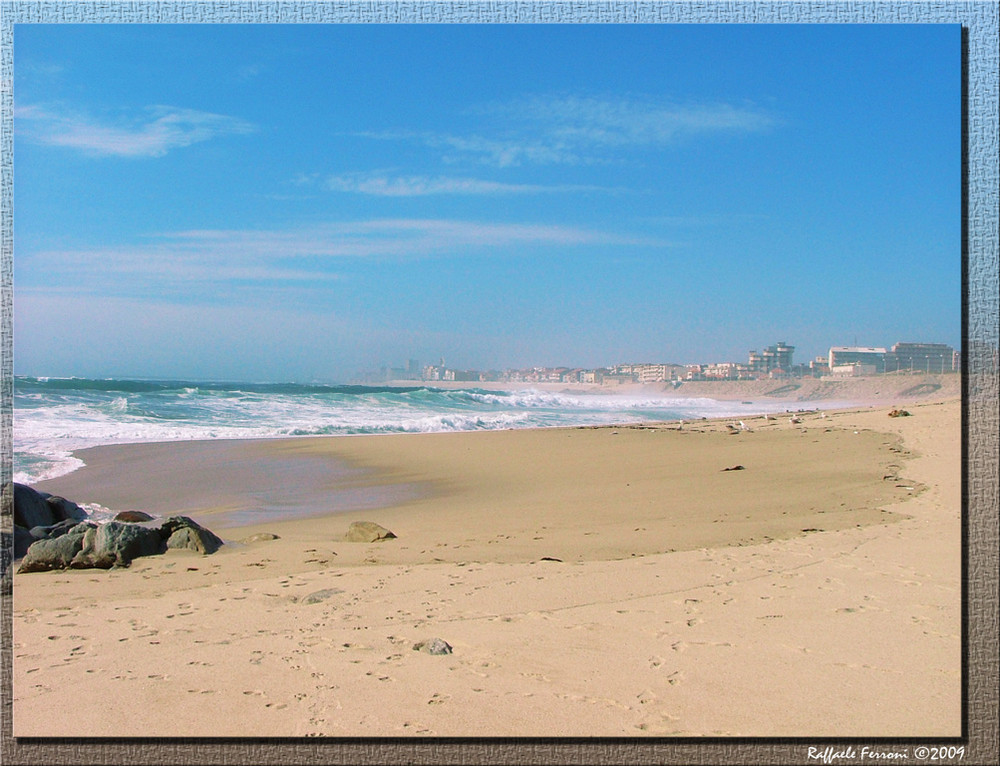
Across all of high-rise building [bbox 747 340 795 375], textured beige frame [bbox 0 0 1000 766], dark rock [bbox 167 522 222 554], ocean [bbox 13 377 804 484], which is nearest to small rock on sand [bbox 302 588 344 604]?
textured beige frame [bbox 0 0 1000 766]

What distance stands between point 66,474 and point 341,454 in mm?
5000

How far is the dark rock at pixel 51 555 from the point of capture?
16.1 ft

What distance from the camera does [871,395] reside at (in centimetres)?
3444

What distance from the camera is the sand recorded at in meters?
2.27

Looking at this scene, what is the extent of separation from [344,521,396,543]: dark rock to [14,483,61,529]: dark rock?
2804 millimetres

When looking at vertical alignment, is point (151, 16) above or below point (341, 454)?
above

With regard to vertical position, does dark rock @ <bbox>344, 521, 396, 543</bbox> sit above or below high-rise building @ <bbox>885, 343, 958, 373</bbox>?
below

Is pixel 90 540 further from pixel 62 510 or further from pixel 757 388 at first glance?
pixel 757 388

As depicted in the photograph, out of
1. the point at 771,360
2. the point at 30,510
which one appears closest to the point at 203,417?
the point at 30,510

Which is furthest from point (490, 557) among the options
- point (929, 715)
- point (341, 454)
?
point (341, 454)

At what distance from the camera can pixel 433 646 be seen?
2.98 m

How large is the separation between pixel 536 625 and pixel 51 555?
3730 millimetres

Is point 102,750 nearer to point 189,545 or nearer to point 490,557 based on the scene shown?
point 490,557

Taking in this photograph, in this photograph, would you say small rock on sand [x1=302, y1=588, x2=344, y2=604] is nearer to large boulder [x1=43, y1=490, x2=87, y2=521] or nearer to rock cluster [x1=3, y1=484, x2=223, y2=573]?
rock cluster [x1=3, y1=484, x2=223, y2=573]
